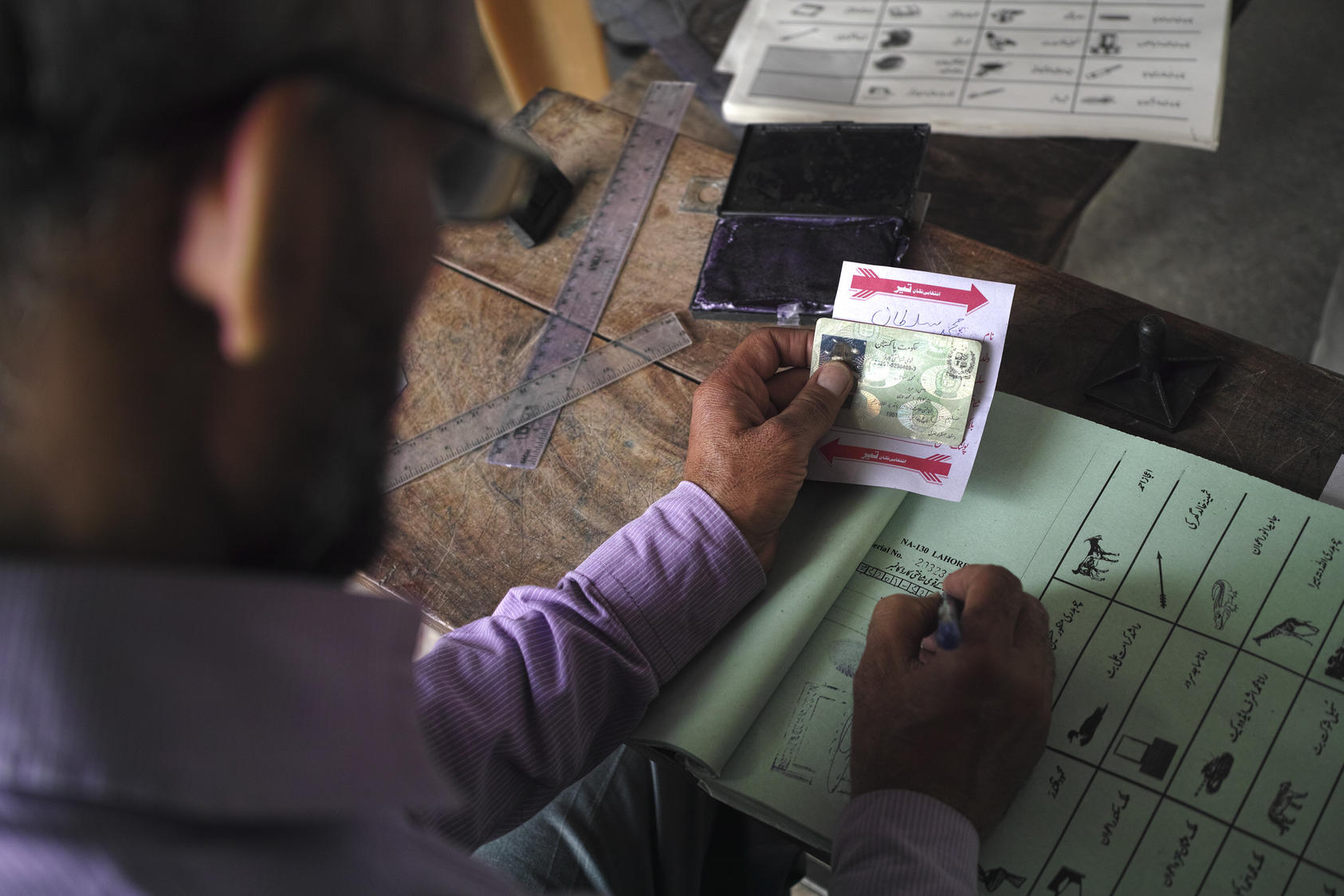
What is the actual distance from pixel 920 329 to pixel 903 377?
0.06 meters

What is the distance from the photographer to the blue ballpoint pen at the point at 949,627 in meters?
0.73

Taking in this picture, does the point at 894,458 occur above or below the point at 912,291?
below

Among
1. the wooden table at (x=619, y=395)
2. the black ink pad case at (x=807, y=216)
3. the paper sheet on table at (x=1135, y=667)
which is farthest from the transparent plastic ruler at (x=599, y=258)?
the paper sheet on table at (x=1135, y=667)

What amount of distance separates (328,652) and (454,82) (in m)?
0.34

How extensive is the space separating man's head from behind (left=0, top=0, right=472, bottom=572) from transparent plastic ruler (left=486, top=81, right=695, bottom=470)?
0.53 metres

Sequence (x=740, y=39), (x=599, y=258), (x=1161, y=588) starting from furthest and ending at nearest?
(x=740, y=39), (x=599, y=258), (x=1161, y=588)

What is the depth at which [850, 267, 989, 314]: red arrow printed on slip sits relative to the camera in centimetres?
90

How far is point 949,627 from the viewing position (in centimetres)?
73

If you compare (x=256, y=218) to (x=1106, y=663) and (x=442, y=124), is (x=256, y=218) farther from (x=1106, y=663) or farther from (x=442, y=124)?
(x=1106, y=663)

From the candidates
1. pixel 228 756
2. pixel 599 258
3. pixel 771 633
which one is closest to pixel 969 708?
pixel 771 633

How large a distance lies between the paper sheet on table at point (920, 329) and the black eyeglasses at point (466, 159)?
0.39 m

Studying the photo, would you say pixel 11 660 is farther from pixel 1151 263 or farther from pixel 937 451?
pixel 1151 263

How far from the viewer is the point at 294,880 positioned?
0.47 metres

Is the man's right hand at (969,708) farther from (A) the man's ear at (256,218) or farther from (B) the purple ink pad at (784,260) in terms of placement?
(A) the man's ear at (256,218)
